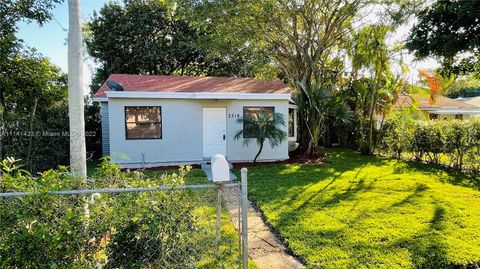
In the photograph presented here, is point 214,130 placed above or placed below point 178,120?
below

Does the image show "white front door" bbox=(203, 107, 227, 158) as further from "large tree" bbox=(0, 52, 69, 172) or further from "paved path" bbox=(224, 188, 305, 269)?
"paved path" bbox=(224, 188, 305, 269)

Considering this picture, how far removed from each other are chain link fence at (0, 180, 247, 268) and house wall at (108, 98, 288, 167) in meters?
9.05

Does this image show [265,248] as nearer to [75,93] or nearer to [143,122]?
[75,93]

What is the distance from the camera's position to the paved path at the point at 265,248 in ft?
14.3

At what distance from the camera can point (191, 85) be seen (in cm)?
1402

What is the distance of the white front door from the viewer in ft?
42.5

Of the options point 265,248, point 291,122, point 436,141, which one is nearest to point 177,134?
point 291,122

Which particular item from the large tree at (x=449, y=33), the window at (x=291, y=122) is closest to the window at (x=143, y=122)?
the window at (x=291, y=122)

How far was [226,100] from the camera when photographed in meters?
12.8

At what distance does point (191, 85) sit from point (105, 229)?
11441mm

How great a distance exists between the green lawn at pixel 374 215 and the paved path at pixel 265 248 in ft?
0.60

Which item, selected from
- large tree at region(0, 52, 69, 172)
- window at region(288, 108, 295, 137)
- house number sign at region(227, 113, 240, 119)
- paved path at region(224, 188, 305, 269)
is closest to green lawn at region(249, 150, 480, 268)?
paved path at region(224, 188, 305, 269)

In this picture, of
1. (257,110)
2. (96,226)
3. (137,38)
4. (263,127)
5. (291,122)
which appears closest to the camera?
(96,226)

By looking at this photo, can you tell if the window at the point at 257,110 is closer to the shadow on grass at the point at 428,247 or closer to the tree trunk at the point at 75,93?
the shadow on grass at the point at 428,247
